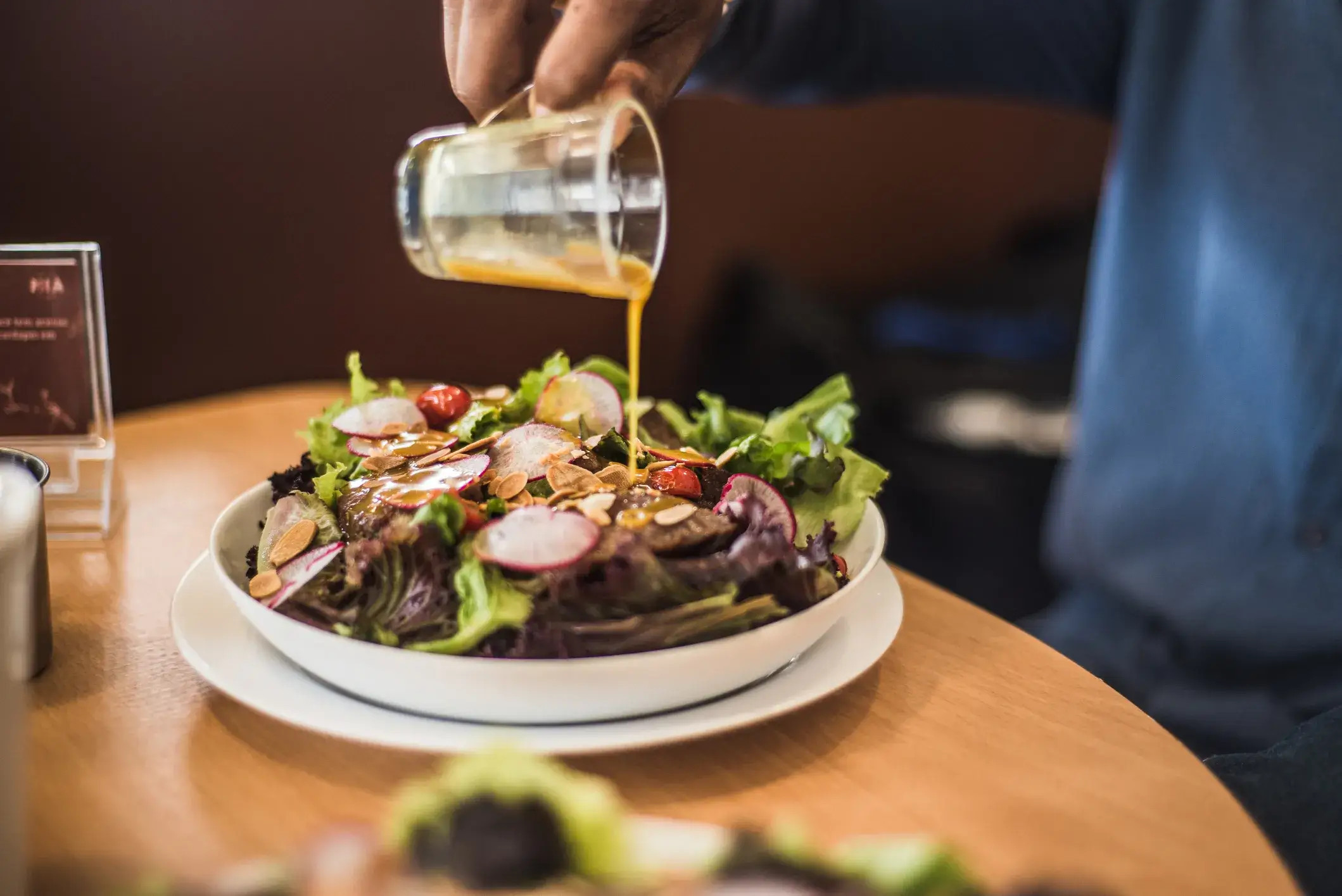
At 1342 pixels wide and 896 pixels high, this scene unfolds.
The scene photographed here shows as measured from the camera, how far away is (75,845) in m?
0.70

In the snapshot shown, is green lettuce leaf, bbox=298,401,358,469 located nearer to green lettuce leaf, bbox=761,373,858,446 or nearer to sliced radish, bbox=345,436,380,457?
sliced radish, bbox=345,436,380,457

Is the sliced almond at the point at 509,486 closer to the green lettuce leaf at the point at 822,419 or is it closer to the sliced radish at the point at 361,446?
the sliced radish at the point at 361,446

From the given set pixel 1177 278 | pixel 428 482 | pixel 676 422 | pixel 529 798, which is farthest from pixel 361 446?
pixel 1177 278

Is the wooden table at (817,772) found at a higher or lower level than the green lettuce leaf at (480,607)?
lower

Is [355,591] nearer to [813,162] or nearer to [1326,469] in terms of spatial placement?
[1326,469]

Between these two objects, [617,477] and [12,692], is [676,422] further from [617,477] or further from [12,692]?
[12,692]

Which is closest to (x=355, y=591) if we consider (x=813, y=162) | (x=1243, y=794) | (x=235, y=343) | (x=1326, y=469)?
(x=1243, y=794)

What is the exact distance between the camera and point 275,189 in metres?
2.79

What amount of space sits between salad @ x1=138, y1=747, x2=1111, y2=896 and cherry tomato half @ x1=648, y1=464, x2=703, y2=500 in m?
0.50

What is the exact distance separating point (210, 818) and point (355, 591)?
22cm

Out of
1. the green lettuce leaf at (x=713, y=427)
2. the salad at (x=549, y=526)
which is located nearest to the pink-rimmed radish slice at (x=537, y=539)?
the salad at (x=549, y=526)

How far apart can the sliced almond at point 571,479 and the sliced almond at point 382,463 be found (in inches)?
6.5

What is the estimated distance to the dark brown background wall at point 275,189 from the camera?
2467mm

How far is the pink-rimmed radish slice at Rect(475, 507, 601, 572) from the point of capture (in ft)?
2.77
